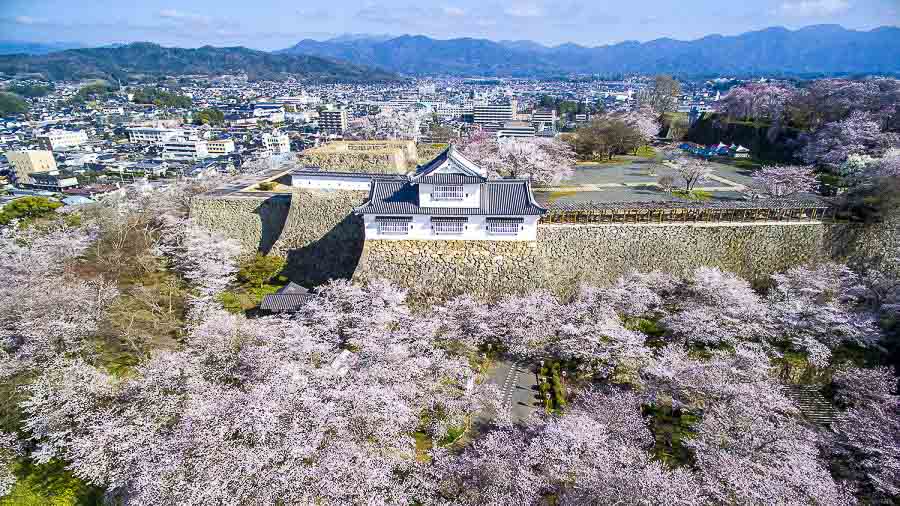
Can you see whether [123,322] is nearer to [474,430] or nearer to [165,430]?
[165,430]

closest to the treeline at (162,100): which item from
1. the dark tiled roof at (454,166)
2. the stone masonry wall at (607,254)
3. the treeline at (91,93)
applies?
the treeline at (91,93)

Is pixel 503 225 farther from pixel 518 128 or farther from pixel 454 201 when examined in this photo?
pixel 518 128

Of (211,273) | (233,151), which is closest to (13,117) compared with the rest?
(233,151)

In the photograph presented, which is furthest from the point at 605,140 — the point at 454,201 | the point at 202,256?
the point at 202,256

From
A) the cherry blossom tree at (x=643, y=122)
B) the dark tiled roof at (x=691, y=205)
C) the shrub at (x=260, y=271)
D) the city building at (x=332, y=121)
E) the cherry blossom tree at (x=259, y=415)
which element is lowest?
the cherry blossom tree at (x=259, y=415)

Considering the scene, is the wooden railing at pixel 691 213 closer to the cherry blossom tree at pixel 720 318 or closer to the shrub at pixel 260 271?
the cherry blossom tree at pixel 720 318

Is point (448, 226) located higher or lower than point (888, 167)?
lower

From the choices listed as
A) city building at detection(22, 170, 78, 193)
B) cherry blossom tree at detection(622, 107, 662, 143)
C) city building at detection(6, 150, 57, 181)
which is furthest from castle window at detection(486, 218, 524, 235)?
city building at detection(6, 150, 57, 181)
